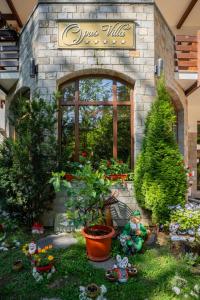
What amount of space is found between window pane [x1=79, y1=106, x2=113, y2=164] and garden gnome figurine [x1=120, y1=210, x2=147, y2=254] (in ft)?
6.43

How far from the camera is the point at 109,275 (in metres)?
3.40

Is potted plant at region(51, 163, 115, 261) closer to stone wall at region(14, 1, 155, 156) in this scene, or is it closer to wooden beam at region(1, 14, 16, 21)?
stone wall at region(14, 1, 155, 156)

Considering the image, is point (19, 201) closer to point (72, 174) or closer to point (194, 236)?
point (72, 174)

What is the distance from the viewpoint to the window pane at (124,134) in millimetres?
5957

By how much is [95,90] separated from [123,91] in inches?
24.8

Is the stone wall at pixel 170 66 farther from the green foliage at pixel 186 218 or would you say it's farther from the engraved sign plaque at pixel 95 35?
the green foliage at pixel 186 218

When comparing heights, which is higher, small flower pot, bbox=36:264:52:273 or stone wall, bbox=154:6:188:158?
stone wall, bbox=154:6:188:158

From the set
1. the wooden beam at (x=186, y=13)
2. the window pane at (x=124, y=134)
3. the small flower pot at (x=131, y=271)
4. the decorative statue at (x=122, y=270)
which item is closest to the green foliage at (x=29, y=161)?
the window pane at (x=124, y=134)

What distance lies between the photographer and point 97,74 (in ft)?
19.5

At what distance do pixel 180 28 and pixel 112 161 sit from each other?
7.16m

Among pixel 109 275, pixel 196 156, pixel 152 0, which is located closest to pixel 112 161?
pixel 109 275

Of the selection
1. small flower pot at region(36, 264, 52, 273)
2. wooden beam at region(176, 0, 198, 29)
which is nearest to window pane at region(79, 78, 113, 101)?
small flower pot at region(36, 264, 52, 273)

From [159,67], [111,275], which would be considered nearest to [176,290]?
[111,275]

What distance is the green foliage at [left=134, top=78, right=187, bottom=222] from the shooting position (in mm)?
4797
